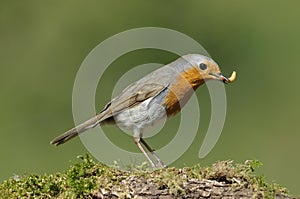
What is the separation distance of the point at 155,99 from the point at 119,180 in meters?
1.50

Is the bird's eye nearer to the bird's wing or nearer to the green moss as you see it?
the bird's wing

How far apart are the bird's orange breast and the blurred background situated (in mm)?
2599

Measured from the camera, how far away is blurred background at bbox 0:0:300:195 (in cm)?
1059

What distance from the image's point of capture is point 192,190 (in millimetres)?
5184

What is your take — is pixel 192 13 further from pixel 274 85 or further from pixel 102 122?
pixel 102 122

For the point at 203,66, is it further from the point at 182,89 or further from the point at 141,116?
the point at 141,116

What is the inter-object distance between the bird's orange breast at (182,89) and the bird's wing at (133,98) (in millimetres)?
103

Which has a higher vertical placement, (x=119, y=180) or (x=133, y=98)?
(x=133, y=98)

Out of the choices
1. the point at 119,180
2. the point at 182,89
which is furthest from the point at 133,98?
the point at 119,180

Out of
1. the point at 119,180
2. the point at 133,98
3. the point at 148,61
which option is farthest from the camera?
the point at 148,61

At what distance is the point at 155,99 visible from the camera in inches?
263

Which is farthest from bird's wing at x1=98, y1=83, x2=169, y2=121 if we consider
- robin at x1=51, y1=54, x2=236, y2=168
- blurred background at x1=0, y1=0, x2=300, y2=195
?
blurred background at x1=0, y1=0, x2=300, y2=195

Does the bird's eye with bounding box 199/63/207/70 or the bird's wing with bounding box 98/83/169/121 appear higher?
the bird's wing with bounding box 98/83/169/121

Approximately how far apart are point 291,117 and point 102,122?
5694 mm
